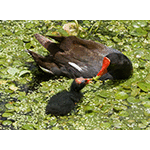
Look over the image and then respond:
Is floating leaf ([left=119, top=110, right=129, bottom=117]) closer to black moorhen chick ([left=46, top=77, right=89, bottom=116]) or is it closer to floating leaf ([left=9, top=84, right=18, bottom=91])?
black moorhen chick ([left=46, top=77, right=89, bottom=116])

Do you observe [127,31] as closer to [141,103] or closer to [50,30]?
[50,30]

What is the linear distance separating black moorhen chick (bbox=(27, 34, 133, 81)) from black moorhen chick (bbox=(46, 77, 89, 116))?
20.2 inches

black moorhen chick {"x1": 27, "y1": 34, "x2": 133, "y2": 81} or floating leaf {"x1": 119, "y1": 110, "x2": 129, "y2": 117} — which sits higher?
black moorhen chick {"x1": 27, "y1": 34, "x2": 133, "y2": 81}

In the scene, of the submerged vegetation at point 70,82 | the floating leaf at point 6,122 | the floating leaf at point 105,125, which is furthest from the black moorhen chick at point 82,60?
the floating leaf at point 6,122

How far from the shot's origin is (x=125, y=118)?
5379 mm

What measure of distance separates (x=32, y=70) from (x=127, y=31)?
8.04 feet

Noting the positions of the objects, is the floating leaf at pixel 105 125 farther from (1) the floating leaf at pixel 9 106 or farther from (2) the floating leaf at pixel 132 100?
(1) the floating leaf at pixel 9 106

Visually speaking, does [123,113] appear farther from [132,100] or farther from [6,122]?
[6,122]

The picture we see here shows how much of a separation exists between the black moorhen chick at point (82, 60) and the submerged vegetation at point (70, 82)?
0.52ft

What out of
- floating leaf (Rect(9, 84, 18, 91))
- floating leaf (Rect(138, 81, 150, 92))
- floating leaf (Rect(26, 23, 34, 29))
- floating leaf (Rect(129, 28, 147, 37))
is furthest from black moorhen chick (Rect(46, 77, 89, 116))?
floating leaf (Rect(26, 23, 34, 29))

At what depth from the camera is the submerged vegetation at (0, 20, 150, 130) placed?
533cm

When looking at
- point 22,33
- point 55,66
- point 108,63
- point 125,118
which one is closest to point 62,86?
point 55,66

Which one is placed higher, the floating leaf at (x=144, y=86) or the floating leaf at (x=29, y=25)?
the floating leaf at (x=29, y=25)

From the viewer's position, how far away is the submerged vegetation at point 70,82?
533cm
